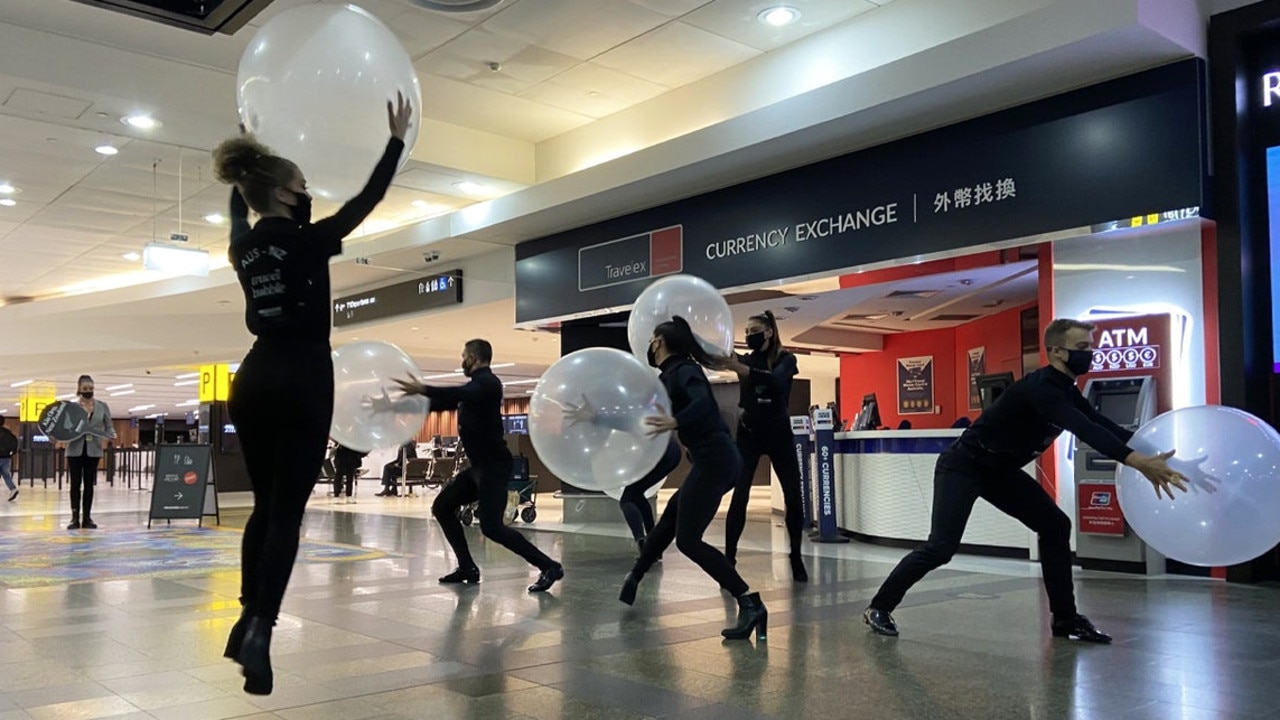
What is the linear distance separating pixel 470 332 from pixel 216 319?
17.1 ft

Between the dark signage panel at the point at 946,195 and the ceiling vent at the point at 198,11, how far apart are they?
5.02m

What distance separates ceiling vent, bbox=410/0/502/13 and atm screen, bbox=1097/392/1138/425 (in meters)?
4.76

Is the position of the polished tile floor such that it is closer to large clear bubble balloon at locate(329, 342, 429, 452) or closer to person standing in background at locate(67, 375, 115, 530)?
large clear bubble balloon at locate(329, 342, 429, 452)

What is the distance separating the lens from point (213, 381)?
21312 millimetres

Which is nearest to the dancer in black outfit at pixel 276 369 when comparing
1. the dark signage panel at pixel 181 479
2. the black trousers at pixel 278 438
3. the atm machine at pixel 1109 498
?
the black trousers at pixel 278 438

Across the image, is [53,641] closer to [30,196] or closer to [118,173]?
[118,173]

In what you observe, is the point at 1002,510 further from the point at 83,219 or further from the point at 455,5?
the point at 83,219

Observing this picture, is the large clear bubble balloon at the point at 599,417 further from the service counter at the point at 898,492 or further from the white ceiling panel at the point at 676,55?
the service counter at the point at 898,492

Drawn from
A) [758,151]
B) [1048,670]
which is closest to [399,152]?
[1048,670]

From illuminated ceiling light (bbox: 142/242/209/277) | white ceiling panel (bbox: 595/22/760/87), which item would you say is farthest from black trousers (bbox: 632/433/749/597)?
illuminated ceiling light (bbox: 142/242/209/277)

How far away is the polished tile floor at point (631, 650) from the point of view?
339cm

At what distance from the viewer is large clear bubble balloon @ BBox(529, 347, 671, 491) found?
13.5ft

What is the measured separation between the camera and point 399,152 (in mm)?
2730

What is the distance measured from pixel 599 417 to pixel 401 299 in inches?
397
